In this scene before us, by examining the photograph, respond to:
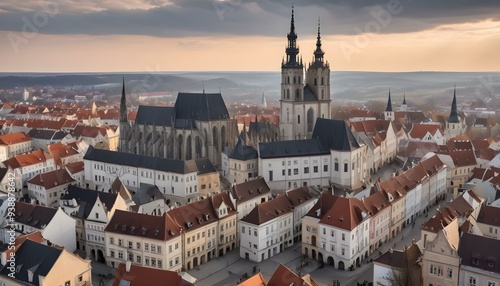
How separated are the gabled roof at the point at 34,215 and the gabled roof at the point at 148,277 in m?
17.8

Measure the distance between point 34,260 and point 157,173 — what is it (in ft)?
108

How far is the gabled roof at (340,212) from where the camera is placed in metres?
48.0

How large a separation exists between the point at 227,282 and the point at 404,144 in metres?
64.6

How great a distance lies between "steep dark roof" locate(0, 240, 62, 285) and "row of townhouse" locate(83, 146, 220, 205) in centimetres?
2725

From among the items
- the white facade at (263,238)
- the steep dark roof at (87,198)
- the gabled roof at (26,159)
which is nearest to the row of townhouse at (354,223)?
the white facade at (263,238)

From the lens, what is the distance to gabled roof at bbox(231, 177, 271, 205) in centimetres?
5684

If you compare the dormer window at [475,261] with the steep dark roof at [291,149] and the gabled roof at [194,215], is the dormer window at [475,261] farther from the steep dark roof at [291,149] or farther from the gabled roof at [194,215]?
the steep dark roof at [291,149]

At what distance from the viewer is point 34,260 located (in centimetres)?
3738

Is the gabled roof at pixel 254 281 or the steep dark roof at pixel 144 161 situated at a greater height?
the steep dark roof at pixel 144 161

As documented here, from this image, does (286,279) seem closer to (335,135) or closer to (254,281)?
(254,281)

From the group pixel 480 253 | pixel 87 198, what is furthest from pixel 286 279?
pixel 87 198

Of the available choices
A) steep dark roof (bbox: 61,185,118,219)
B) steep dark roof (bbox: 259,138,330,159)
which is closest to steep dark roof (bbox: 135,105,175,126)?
steep dark roof (bbox: 259,138,330,159)

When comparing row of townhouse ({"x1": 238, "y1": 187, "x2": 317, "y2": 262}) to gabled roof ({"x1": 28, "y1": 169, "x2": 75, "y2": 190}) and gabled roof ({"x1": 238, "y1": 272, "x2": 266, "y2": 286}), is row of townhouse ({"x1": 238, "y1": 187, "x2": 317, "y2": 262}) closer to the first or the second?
gabled roof ({"x1": 238, "y1": 272, "x2": 266, "y2": 286})

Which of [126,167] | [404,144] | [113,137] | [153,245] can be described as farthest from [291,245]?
[113,137]
